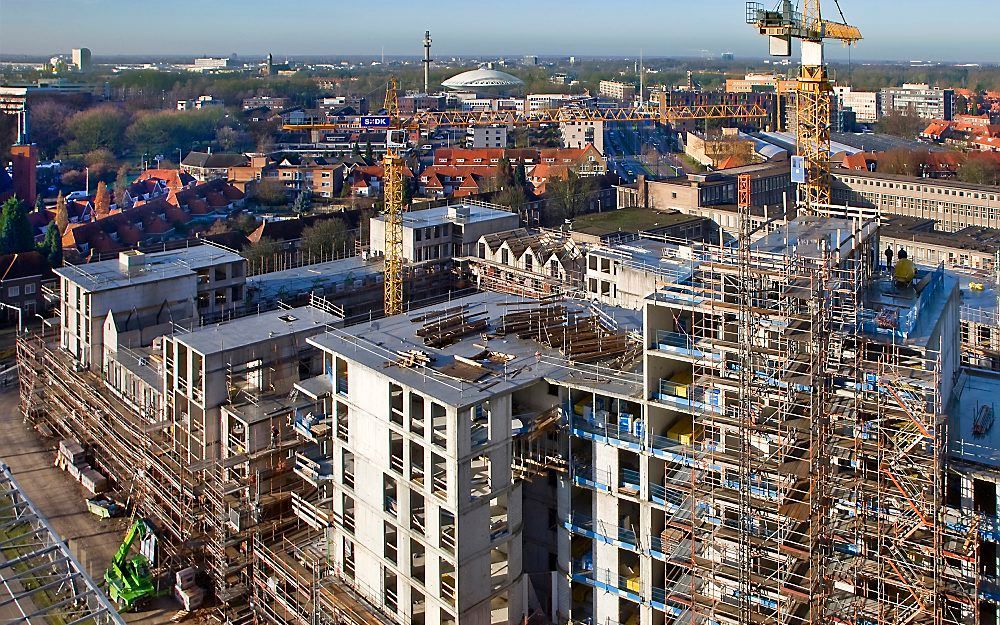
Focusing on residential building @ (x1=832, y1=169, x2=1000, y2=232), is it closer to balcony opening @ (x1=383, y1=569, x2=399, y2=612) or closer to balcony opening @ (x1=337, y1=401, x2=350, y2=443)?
balcony opening @ (x1=337, y1=401, x2=350, y2=443)

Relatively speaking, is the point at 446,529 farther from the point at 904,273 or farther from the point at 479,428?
the point at 904,273

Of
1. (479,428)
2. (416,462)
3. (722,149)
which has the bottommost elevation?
(416,462)

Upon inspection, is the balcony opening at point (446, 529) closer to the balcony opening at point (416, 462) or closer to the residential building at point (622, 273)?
the balcony opening at point (416, 462)

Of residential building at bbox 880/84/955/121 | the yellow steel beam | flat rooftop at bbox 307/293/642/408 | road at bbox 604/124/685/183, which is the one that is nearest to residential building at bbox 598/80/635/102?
residential building at bbox 880/84/955/121

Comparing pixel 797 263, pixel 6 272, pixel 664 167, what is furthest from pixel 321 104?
pixel 797 263

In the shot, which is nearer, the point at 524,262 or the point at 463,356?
the point at 463,356

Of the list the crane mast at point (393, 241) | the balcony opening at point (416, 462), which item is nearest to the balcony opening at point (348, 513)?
the balcony opening at point (416, 462)

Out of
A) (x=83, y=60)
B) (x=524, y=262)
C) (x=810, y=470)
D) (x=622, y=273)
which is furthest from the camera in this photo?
(x=83, y=60)

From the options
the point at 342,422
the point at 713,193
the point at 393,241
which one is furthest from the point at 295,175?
the point at 342,422
